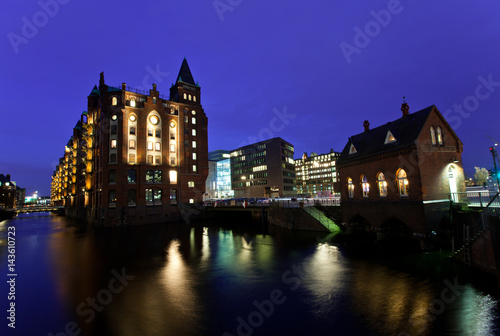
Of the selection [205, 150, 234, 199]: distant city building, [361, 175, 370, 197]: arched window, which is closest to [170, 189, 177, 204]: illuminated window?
[361, 175, 370, 197]: arched window

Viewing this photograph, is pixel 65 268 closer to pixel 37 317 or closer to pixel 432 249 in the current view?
pixel 37 317

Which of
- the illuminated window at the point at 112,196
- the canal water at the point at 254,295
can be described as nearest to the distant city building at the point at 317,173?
the illuminated window at the point at 112,196

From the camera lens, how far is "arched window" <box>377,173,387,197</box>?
27.1 metres

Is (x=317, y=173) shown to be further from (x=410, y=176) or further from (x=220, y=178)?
(x=410, y=176)

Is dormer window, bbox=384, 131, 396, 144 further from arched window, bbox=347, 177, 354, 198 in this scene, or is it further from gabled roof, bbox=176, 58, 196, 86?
gabled roof, bbox=176, 58, 196, 86

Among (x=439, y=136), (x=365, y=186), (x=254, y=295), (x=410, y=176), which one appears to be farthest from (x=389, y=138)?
(x=254, y=295)

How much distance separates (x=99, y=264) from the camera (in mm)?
23594

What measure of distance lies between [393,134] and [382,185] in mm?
5712

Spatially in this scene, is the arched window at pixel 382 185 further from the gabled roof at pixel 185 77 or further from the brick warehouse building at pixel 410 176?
the gabled roof at pixel 185 77

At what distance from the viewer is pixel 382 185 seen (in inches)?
1080

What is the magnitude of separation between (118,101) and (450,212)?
201ft

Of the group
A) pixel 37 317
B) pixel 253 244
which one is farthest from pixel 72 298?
pixel 253 244

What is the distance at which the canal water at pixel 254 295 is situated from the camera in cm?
1128

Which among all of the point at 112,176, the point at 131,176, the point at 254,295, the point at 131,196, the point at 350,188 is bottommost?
the point at 254,295
